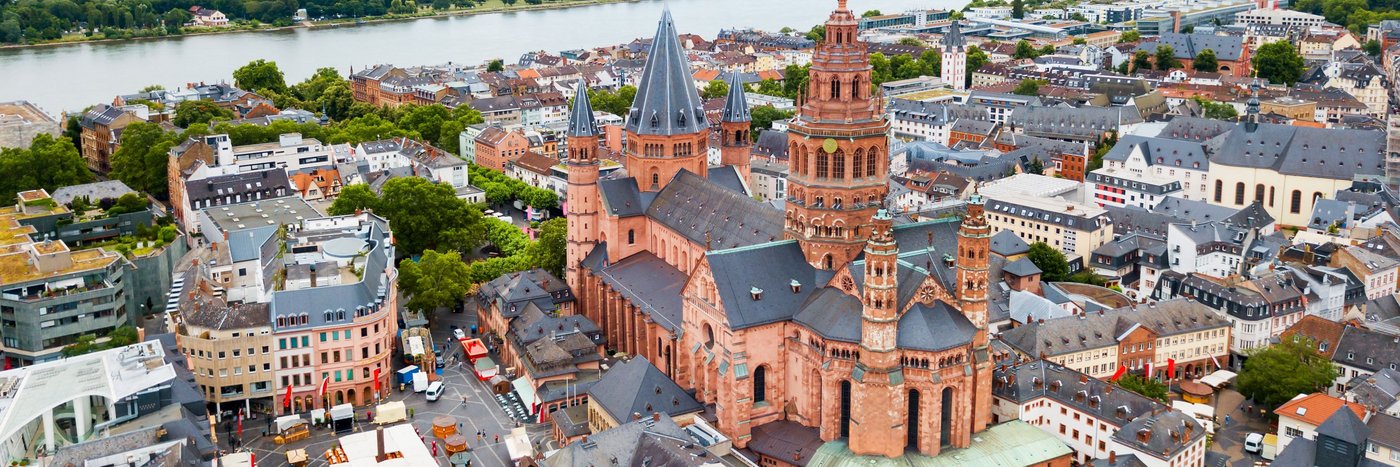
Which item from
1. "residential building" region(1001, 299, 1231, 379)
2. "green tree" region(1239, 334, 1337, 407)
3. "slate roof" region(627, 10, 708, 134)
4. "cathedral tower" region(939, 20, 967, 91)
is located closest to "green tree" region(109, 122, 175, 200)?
"slate roof" region(627, 10, 708, 134)

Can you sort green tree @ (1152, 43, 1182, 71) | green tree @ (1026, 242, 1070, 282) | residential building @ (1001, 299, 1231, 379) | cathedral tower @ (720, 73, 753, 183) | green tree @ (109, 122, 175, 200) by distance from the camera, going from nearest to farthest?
residential building @ (1001, 299, 1231, 379), cathedral tower @ (720, 73, 753, 183), green tree @ (1026, 242, 1070, 282), green tree @ (109, 122, 175, 200), green tree @ (1152, 43, 1182, 71)

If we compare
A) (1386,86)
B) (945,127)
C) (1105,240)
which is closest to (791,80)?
(945,127)

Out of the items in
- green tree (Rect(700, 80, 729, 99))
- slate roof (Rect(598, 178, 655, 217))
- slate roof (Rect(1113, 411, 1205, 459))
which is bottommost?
slate roof (Rect(1113, 411, 1205, 459))

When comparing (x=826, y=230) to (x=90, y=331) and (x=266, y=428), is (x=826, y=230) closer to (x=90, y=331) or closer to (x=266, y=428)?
(x=266, y=428)

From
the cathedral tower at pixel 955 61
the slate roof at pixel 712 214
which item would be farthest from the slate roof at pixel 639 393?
the cathedral tower at pixel 955 61

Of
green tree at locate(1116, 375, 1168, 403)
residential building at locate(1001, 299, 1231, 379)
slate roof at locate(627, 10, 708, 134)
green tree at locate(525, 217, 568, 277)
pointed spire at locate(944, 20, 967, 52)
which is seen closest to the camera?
green tree at locate(1116, 375, 1168, 403)

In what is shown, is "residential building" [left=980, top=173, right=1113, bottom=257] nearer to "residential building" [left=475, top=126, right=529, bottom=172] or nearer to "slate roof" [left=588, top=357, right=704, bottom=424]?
"slate roof" [left=588, top=357, right=704, bottom=424]
